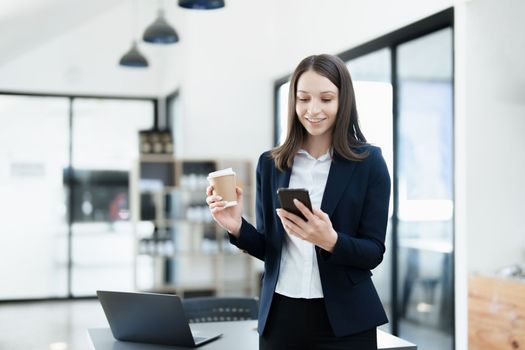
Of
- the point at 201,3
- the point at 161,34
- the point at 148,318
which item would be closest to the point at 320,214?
the point at 148,318

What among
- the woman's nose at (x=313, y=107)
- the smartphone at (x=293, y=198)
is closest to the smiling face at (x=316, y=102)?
the woman's nose at (x=313, y=107)

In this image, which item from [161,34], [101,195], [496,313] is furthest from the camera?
[101,195]

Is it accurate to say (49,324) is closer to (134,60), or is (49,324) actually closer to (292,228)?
(134,60)

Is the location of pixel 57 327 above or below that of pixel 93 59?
below

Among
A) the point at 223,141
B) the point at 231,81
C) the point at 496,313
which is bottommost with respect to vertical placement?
the point at 496,313

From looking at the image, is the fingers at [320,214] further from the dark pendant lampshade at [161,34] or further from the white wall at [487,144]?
the dark pendant lampshade at [161,34]

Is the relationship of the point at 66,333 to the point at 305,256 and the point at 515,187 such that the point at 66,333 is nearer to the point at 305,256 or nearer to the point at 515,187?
the point at 515,187

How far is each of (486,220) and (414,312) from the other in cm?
107

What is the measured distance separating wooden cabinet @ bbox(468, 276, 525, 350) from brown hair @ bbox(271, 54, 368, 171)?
2344 mm

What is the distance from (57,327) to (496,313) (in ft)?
14.5

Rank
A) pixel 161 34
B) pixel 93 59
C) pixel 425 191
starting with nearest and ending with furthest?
pixel 425 191 < pixel 161 34 < pixel 93 59

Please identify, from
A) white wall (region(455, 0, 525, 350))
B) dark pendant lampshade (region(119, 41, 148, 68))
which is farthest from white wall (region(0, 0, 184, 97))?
white wall (region(455, 0, 525, 350))

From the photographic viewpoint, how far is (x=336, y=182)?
1566 millimetres

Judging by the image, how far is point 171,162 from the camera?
304 inches
